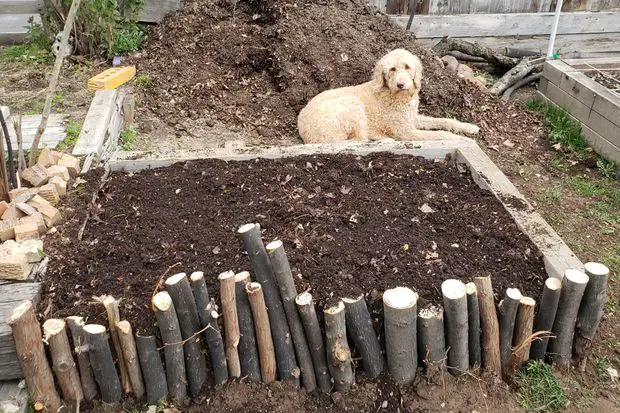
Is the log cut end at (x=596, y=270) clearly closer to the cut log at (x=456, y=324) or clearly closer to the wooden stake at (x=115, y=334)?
the cut log at (x=456, y=324)

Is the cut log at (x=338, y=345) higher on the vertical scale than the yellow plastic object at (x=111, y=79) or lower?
lower

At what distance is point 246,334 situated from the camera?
245 centimetres

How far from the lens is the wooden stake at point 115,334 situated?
230cm

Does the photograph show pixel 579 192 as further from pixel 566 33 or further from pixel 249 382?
pixel 566 33

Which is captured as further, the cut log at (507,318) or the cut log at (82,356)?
the cut log at (507,318)

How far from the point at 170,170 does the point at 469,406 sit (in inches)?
102

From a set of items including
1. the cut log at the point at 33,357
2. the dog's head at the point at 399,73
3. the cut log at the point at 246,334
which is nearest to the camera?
the cut log at the point at 33,357

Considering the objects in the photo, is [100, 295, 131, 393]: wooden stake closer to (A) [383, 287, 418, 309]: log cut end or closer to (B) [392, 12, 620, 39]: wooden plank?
(A) [383, 287, 418, 309]: log cut end

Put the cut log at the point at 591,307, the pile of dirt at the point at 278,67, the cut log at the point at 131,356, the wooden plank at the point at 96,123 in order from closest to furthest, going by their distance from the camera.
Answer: the cut log at the point at 131,356 < the cut log at the point at 591,307 < the wooden plank at the point at 96,123 < the pile of dirt at the point at 278,67

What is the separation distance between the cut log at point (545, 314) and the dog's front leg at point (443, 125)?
9.46 feet

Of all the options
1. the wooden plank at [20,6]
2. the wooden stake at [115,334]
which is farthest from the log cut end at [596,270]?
the wooden plank at [20,6]

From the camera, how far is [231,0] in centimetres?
667

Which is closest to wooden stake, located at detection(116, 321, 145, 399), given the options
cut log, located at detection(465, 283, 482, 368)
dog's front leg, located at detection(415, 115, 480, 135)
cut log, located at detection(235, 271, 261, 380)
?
cut log, located at detection(235, 271, 261, 380)

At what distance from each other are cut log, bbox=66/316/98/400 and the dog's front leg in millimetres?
3860
